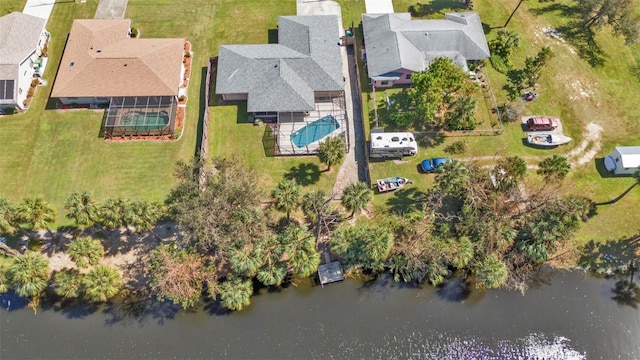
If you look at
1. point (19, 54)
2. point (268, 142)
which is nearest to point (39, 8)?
point (19, 54)

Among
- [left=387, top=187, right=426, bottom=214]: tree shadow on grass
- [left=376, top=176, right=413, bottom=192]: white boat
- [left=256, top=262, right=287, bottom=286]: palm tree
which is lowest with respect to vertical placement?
[left=256, top=262, right=287, bottom=286]: palm tree

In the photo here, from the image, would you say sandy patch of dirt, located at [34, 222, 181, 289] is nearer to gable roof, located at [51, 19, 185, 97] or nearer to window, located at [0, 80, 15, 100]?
gable roof, located at [51, 19, 185, 97]

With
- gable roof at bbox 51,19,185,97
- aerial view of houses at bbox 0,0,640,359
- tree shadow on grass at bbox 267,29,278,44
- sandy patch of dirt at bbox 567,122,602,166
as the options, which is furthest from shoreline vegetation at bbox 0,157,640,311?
tree shadow on grass at bbox 267,29,278,44

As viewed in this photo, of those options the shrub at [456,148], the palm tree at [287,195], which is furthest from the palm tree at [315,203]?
the shrub at [456,148]

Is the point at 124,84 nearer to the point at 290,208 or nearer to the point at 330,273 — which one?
the point at 290,208

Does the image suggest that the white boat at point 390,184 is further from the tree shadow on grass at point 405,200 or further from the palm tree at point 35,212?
the palm tree at point 35,212

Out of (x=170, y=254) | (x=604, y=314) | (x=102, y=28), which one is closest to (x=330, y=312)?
(x=170, y=254)

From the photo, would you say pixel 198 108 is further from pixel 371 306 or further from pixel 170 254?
pixel 371 306
